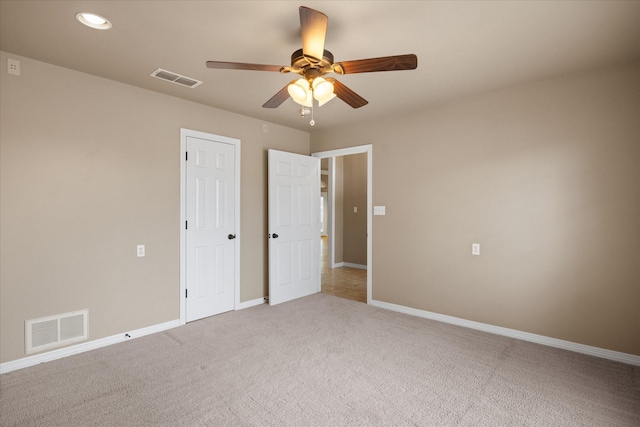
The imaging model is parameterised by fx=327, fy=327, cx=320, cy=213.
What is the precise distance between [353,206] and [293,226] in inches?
105

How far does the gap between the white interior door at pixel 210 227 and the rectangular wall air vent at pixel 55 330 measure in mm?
994

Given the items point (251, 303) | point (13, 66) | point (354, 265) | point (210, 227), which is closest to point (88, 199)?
point (13, 66)

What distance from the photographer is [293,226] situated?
475 centimetres

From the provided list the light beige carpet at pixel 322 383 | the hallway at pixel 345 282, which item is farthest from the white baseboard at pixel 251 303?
the hallway at pixel 345 282

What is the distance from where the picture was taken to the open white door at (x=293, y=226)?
448 cm

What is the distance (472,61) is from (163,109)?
10.0 feet

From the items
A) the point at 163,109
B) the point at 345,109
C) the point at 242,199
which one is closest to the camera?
the point at 163,109

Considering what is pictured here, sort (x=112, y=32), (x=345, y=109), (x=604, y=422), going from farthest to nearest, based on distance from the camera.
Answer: (x=345, y=109) → (x=112, y=32) → (x=604, y=422)

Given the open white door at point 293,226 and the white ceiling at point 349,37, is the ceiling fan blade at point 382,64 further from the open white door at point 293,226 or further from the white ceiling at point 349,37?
the open white door at point 293,226

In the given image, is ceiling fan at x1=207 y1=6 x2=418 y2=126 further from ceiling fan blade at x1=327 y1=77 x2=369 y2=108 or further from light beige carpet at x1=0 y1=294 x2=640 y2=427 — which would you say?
light beige carpet at x1=0 y1=294 x2=640 y2=427

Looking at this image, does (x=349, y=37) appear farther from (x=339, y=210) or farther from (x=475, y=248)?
(x=339, y=210)

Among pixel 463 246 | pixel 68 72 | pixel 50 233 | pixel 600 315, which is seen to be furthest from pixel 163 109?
pixel 600 315

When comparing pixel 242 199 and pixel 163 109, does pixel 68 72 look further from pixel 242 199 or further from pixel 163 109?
pixel 242 199

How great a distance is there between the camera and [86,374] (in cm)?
256
